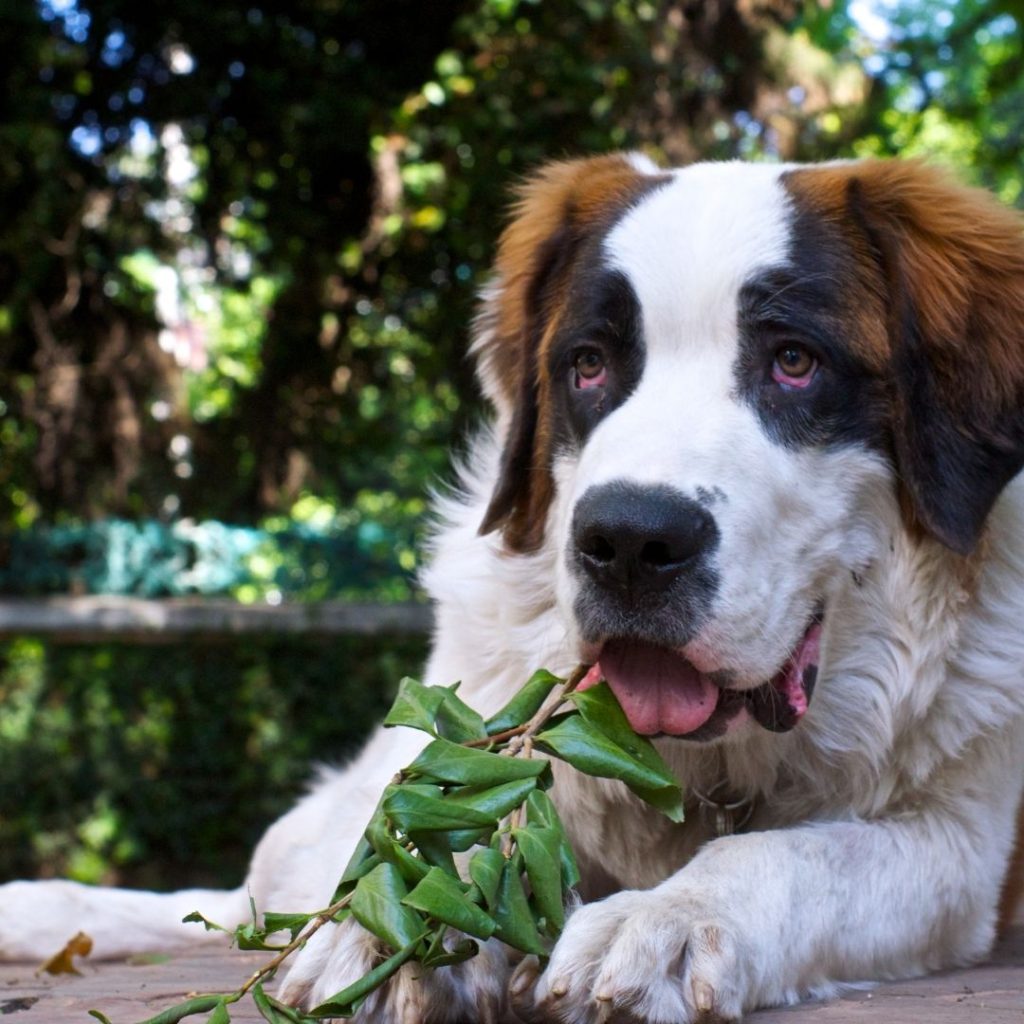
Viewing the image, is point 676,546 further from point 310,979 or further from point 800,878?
point 310,979

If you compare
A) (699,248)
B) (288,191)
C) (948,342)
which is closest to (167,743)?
(288,191)

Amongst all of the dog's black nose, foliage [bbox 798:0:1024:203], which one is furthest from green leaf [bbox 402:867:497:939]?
foliage [bbox 798:0:1024:203]

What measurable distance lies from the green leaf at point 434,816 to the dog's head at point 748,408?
1.34 feet

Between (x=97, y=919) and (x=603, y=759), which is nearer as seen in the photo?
(x=603, y=759)

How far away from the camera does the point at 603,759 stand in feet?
7.74

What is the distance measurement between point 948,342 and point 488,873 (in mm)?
1440

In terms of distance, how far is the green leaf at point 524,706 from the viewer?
2.48 meters

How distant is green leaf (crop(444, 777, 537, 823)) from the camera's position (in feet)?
7.41

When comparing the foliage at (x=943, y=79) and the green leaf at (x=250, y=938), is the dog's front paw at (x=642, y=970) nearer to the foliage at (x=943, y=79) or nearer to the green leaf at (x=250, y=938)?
the green leaf at (x=250, y=938)

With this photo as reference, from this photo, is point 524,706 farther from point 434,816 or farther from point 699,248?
point 699,248

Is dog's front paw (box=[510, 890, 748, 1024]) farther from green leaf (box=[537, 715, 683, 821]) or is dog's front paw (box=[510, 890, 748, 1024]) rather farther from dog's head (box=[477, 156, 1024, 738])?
dog's head (box=[477, 156, 1024, 738])

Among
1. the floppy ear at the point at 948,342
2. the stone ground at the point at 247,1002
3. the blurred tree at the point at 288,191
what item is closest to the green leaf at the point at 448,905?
the stone ground at the point at 247,1002

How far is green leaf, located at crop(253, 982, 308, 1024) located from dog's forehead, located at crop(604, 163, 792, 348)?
1385 millimetres

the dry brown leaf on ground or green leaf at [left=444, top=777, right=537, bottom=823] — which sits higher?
green leaf at [left=444, top=777, right=537, bottom=823]
